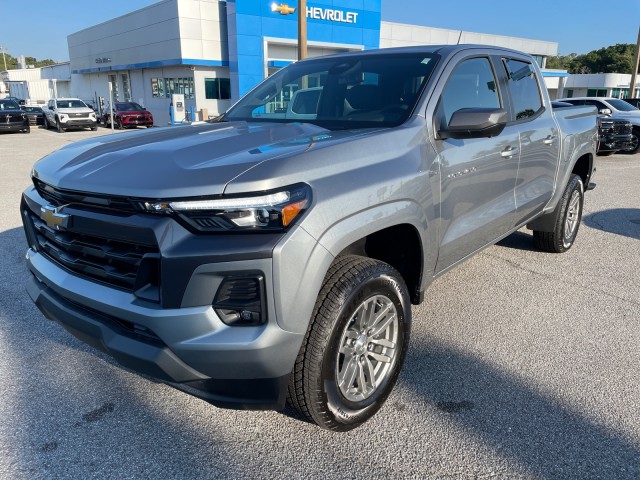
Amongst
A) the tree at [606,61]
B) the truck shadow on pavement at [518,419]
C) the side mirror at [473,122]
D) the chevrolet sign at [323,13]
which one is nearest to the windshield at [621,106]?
the side mirror at [473,122]

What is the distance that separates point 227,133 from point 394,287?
129 cm

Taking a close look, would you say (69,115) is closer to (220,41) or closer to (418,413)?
(220,41)

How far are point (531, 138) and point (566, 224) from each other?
63.8 inches

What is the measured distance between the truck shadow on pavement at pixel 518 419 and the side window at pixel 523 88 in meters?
2.08

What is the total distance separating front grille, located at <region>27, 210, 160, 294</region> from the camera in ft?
6.80

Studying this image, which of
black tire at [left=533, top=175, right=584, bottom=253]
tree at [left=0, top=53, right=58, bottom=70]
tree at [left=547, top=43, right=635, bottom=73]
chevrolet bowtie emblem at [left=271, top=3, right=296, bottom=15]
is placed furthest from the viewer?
tree at [left=0, top=53, right=58, bottom=70]

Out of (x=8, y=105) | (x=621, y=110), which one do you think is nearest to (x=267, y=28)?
(x=8, y=105)

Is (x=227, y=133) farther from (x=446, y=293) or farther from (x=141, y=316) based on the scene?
(x=446, y=293)

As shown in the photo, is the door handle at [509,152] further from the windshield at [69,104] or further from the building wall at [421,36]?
the building wall at [421,36]

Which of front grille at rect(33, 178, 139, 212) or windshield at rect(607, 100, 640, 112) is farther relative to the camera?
windshield at rect(607, 100, 640, 112)

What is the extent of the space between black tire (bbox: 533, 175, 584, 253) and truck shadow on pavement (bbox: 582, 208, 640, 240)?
3.82 feet

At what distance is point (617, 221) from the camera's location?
6918mm

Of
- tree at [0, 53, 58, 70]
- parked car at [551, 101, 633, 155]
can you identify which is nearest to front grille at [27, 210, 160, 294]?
parked car at [551, 101, 633, 155]

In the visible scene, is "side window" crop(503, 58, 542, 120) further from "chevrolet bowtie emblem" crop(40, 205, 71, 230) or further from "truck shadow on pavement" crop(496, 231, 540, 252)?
"chevrolet bowtie emblem" crop(40, 205, 71, 230)
